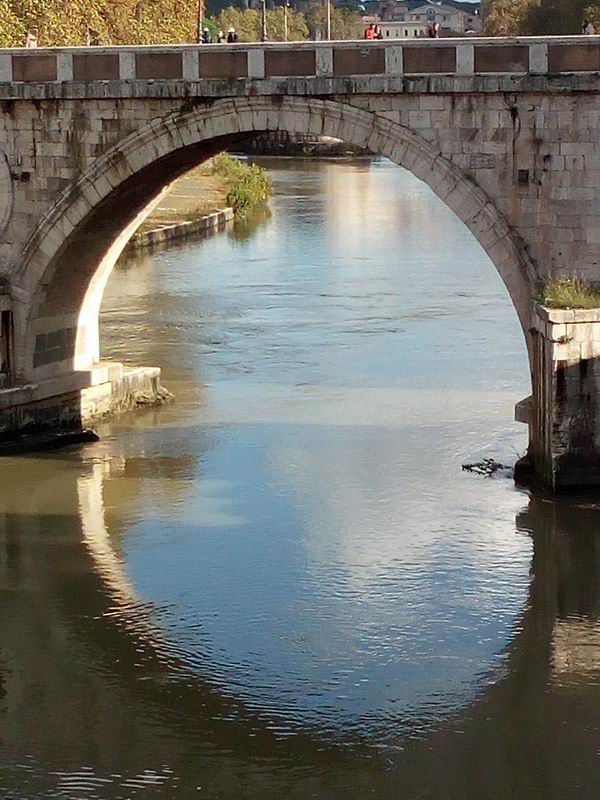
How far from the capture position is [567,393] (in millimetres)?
17141

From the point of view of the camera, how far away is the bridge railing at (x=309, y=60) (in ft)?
57.7

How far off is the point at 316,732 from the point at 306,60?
8.56 meters

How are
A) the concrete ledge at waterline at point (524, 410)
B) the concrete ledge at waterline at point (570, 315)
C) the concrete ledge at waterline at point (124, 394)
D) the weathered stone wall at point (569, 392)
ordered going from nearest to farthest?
the concrete ledge at waterline at point (570, 315) < the weathered stone wall at point (569, 392) < the concrete ledge at waterline at point (524, 410) < the concrete ledge at waterline at point (124, 394)

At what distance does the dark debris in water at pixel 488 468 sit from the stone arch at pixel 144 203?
71.0 inches

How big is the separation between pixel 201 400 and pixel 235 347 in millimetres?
3675

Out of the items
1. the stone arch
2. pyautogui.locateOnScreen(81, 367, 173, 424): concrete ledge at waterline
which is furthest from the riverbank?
the stone arch

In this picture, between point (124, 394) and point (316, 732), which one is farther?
point (124, 394)

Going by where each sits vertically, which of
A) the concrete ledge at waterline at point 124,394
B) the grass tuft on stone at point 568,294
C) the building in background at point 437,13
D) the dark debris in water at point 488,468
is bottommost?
the dark debris in water at point 488,468

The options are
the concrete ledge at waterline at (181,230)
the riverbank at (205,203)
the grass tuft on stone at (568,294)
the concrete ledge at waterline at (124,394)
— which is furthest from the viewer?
the riverbank at (205,203)

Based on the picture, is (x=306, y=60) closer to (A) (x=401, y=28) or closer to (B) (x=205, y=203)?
(B) (x=205, y=203)

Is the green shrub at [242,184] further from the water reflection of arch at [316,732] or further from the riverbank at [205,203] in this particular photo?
the water reflection of arch at [316,732]

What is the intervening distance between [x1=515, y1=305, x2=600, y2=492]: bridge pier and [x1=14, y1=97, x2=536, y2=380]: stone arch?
87cm

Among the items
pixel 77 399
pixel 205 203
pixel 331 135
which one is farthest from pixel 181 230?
pixel 331 135

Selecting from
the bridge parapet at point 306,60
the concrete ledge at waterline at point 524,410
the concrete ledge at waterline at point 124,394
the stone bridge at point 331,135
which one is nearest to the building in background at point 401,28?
the concrete ledge at waterline at point 124,394
